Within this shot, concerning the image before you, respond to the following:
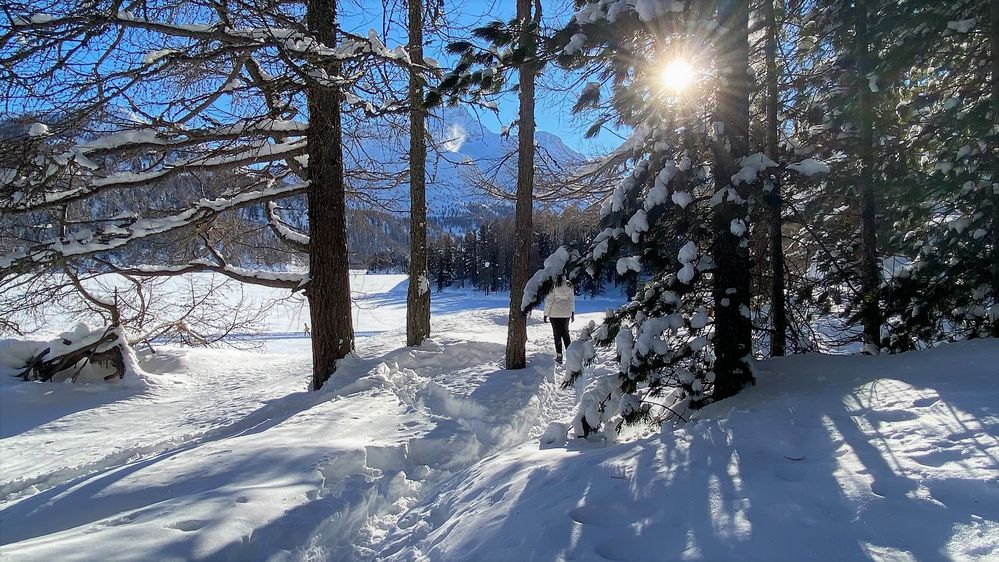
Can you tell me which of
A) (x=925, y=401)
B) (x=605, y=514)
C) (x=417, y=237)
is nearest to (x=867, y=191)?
(x=925, y=401)

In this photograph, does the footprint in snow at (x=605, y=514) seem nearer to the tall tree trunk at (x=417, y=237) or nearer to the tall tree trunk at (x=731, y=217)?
the tall tree trunk at (x=731, y=217)

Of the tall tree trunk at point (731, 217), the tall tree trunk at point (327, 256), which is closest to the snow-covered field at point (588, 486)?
the tall tree trunk at point (731, 217)

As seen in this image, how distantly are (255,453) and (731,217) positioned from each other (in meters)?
4.23

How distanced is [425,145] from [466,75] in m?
5.05

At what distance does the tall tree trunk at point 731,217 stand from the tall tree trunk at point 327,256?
15.1 feet

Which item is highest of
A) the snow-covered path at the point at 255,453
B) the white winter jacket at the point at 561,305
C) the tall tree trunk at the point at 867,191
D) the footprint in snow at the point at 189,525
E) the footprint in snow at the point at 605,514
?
the tall tree trunk at the point at 867,191

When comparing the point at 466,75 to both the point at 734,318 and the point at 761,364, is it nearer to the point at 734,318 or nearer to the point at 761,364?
the point at 734,318

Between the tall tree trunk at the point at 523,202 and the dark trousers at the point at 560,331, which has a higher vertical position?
the tall tree trunk at the point at 523,202

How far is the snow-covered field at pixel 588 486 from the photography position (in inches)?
70.5

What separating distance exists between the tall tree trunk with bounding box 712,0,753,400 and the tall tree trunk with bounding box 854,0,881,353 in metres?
1.45

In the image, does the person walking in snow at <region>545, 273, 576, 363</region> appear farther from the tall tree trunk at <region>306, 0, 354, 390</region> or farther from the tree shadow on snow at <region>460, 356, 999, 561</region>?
the tree shadow on snow at <region>460, 356, 999, 561</region>

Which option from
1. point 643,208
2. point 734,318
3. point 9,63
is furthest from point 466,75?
point 9,63

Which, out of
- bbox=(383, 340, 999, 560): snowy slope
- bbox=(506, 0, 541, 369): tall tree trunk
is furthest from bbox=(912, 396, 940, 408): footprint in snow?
bbox=(506, 0, 541, 369): tall tree trunk

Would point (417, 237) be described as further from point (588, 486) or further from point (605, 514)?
point (605, 514)
